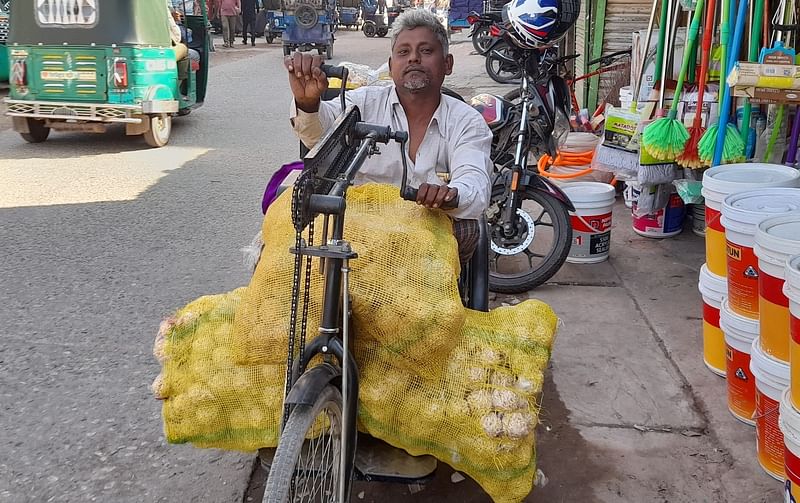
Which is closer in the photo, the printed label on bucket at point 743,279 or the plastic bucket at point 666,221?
the printed label on bucket at point 743,279

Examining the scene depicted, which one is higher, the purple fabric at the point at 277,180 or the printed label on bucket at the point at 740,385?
the purple fabric at the point at 277,180

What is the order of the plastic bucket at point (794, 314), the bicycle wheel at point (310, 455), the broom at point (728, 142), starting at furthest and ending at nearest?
the broom at point (728, 142), the plastic bucket at point (794, 314), the bicycle wheel at point (310, 455)

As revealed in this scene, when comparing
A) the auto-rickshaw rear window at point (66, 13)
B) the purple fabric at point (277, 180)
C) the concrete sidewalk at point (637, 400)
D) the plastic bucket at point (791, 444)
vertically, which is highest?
the auto-rickshaw rear window at point (66, 13)

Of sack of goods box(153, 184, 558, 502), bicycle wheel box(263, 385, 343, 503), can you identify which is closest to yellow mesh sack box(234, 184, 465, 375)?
sack of goods box(153, 184, 558, 502)

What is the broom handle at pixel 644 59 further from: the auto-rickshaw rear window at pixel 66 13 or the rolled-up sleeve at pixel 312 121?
the auto-rickshaw rear window at pixel 66 13

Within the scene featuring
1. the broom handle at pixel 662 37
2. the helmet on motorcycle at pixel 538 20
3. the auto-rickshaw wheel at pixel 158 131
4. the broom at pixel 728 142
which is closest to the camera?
the broom at pixel 728 142

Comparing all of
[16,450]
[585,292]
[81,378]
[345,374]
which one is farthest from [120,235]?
[345,374]

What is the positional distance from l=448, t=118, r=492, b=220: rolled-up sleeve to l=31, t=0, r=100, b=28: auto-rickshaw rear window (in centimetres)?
687

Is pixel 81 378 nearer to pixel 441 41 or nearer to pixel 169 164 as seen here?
pixel 441 41

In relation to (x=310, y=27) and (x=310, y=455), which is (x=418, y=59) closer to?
(x=310, y=455)

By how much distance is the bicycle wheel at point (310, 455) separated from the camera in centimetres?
173

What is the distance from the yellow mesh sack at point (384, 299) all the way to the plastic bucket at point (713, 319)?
4.97 feet

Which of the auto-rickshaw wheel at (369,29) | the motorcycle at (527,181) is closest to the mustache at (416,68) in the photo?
the motorcycle at (527,181)

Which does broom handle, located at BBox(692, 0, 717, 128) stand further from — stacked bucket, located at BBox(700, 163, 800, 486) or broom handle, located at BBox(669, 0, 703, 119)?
stacked bucket, located at BBox(700, 163, 800, 486)
